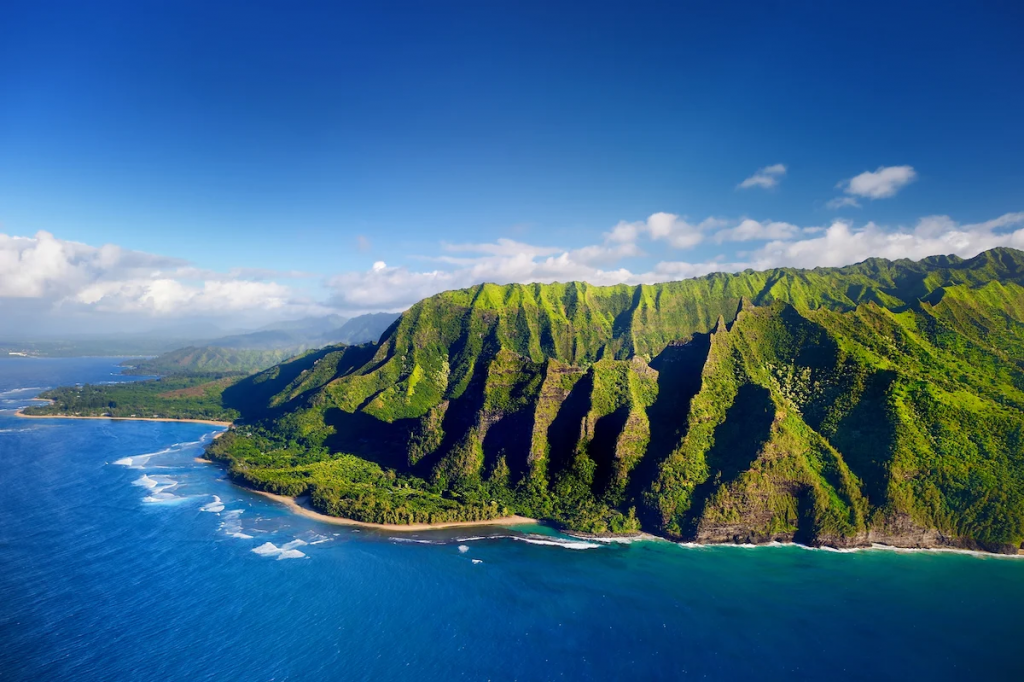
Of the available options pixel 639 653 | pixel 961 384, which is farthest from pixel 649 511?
pixel 961 384

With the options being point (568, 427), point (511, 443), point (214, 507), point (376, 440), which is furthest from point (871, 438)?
point (214, 507)

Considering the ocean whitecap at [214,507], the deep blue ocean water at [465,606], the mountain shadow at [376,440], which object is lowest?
the deep blue ocean water at [465,606]

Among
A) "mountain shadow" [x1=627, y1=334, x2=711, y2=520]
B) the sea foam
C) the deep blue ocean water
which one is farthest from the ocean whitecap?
"mountain shadow" [x1=627, y1=334, x2=711, y2=520]

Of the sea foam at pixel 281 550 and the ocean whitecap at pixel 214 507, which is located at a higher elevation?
the ocean whitecap at pixel 214 507

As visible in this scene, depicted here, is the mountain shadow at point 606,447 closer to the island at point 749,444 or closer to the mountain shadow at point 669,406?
the island at point 749,444

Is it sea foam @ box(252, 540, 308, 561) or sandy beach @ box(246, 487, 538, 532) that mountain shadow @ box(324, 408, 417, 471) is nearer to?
sandy beach @ box(246, 487, 538, 532)

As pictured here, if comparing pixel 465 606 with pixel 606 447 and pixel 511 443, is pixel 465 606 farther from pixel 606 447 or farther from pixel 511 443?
pixel 511 443

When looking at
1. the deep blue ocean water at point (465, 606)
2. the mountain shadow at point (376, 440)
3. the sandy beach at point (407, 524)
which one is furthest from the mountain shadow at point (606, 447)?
the mountain shadow at point (376, 440)
